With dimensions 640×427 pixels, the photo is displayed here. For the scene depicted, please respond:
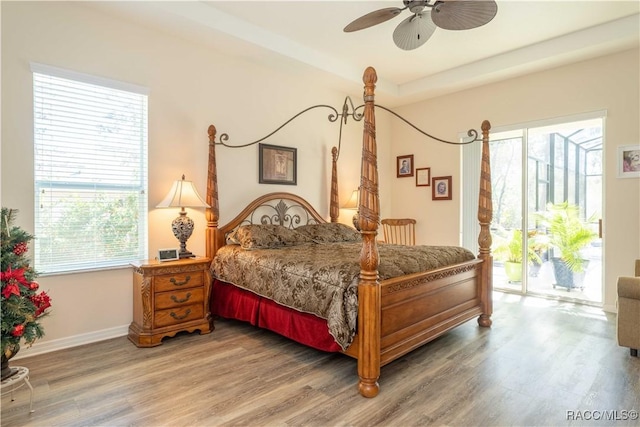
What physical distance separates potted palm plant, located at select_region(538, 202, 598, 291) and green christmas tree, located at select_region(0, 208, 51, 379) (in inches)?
213

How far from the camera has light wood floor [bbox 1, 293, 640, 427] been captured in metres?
2.02

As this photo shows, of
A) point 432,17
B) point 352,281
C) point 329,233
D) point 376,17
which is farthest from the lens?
point 329,233

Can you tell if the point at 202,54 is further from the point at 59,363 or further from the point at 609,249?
the point at 609,249

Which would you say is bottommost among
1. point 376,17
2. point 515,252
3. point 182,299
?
point 182,299

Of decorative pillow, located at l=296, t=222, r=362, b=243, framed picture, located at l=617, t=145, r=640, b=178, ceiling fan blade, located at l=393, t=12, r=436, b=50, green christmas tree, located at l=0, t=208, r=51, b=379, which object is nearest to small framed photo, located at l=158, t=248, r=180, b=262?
green christmas tree, located at l=0, t=208, r=51, b=379

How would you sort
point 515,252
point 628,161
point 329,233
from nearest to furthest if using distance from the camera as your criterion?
point 628,161 → point 329,233 → point 515,252

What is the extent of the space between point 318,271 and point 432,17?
6.55ft

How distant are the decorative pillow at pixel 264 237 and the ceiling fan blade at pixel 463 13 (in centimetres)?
243

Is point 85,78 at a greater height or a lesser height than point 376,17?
lesser

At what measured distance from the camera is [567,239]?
4.58 m

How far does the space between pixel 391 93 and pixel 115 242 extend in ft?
13.8

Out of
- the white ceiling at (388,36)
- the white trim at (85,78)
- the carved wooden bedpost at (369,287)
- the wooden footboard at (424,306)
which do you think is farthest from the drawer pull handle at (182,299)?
the white ceiling at (388,36)

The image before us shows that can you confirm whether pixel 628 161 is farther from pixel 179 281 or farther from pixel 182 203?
pixel 179 281

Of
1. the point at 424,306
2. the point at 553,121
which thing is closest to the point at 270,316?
the point at 424,306
